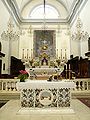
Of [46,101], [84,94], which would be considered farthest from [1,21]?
[46,101]

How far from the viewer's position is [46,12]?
65.9ft

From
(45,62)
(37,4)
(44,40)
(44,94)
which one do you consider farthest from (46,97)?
(37,4)

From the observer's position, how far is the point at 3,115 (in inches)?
215

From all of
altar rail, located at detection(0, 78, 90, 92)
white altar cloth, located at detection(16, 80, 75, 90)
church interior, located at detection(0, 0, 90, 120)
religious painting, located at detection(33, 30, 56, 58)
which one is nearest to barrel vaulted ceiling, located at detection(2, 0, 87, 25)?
church interior, located at detection(0, 0, 90, 120)

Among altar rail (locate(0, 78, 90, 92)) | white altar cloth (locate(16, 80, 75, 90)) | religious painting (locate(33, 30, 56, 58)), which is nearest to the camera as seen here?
white altar cloth (locate(16, 80, 75, 90))

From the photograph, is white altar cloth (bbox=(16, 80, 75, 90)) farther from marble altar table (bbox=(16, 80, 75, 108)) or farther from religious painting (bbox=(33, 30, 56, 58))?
religious painting (bbox=(33, 30, 56, 58))

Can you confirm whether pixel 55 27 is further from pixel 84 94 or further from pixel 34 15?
pixel 84 94

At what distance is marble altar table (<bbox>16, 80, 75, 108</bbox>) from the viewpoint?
6.01 m

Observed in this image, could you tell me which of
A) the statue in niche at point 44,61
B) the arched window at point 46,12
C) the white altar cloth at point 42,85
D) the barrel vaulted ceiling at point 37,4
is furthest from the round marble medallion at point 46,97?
the arched window at point 46,12

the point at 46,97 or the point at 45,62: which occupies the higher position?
the point at 45,62

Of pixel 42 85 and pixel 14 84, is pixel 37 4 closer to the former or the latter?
pixel 14 84

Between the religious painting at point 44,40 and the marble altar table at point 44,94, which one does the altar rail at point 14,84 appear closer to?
the marble altar table at point 44,94

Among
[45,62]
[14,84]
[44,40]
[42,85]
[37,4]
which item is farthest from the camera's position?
[37,4]

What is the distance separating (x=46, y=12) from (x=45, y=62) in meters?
6.94
